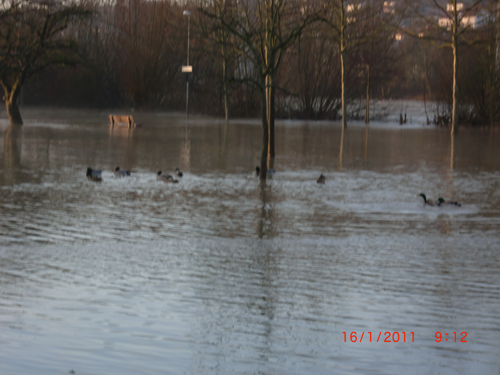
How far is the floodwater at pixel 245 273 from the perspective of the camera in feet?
18.8

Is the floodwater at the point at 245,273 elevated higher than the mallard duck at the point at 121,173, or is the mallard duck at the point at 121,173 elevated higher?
the mallard duck at the point at 121,173

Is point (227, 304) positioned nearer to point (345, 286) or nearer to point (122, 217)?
point (345, 286)

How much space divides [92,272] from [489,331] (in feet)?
13.9

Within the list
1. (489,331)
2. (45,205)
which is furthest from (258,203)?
(489,331)

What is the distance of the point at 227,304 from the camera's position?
23.2 feet

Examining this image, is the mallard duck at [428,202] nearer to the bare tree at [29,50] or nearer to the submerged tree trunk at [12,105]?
the bare tree at [29,50]

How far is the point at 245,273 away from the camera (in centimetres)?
840

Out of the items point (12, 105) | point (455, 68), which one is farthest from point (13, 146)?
point (455, 68)

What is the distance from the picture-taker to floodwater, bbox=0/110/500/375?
18.8ft
